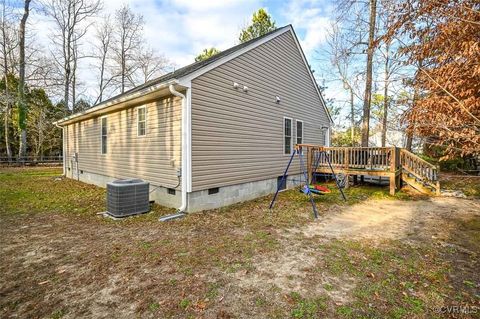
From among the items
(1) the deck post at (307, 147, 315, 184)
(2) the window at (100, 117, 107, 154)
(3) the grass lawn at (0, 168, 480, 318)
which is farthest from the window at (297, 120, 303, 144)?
(2) the window at (100, 117, 107, 154)

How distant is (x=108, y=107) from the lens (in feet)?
28.5

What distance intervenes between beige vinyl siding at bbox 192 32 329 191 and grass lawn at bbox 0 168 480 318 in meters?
1.70

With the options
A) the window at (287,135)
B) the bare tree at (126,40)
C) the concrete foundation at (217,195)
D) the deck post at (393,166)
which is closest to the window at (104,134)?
the concrete foundation at (217,195)

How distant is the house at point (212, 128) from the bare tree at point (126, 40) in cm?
1786

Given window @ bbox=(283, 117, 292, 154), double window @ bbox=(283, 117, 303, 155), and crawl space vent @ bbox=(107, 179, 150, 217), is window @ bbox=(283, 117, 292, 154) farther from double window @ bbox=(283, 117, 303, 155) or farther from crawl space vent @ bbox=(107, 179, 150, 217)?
crawl space vent @ bbox=(107, 179, 150, 217)

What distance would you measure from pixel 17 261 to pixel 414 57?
21.0 feet

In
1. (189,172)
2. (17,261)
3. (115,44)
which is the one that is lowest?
(17,261)

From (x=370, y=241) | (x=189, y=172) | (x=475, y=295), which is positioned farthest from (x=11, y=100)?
(x=475, y=295)

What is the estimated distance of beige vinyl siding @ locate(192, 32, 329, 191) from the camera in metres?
6.57

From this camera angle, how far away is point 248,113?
8.04 m

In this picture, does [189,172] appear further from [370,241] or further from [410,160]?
[410,160]

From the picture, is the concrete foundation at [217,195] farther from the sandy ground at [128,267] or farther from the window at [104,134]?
the sandy ground at [128,267]

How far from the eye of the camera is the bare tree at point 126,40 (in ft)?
84.6

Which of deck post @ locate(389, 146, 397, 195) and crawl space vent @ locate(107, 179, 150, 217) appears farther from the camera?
deck post @ locate(389, 146, 397, 195)
